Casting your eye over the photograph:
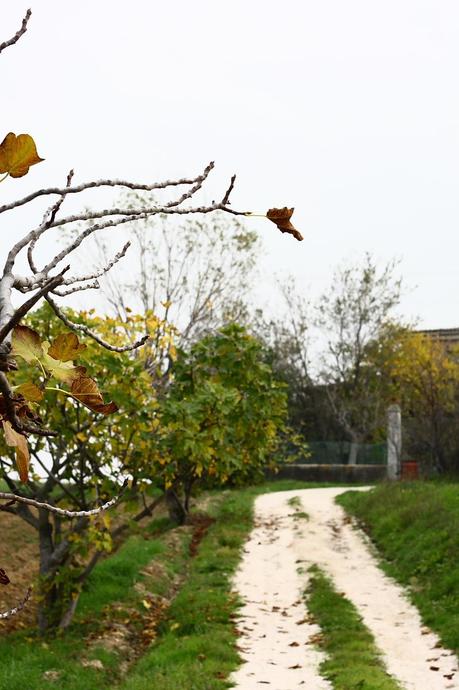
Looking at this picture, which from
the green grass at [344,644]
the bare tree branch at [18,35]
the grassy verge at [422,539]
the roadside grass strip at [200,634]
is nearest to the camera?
the bare tree branch at [18,35]

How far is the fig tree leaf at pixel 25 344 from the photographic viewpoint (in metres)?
1.41

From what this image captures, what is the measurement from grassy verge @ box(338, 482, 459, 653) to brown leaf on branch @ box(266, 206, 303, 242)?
9.65 m

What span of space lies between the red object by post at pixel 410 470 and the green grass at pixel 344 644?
36.2ft

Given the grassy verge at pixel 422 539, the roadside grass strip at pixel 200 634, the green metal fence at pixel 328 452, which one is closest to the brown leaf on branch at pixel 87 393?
the roadside grass strip at pixel 200 634

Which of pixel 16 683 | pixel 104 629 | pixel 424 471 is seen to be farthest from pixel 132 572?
pixel 424 471

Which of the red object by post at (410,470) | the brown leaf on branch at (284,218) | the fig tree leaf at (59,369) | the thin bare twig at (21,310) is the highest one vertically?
the brown leaf on branch at (284,218)

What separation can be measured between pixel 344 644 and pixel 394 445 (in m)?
15.7

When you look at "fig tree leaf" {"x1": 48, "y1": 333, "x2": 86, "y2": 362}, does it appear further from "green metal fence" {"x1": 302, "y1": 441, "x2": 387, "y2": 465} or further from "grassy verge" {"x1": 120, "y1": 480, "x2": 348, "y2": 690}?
"green metal fence" {"x1": 302, "y1": 441, "x2": 387, "y2": 465}

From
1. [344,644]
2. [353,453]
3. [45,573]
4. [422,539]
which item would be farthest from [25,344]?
[353,453]

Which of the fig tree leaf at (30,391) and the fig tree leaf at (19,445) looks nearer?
the fig tree leaf at (19,445)

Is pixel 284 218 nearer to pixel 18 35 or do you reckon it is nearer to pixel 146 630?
pixel 18 35

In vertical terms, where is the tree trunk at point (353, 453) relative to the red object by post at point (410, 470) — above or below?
above

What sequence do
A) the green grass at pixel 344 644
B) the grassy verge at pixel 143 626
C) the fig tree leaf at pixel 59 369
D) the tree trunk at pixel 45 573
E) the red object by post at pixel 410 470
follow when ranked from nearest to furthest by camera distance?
the fig tree leaf at pixel 59 369 → the green grass at pixel 344 644 → the grassy verge at pixel 143 626 → the tree trunk at pixel 45 573 → the red object by post at pixel 410 470

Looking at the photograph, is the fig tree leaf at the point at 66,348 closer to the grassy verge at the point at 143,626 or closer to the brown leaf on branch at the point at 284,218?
the brown leaf on branch at the point at 284,218
